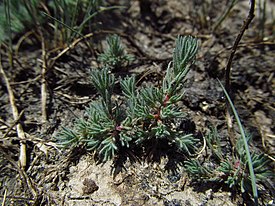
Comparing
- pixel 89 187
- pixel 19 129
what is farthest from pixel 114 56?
pixel 89 187

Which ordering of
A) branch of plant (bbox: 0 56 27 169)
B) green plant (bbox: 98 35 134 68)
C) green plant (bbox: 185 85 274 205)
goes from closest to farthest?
green plant (bbox: 185 85 274 205), branch of plant (bbox: 0 56 27 169), green plant (bbox: 98 35 134 68)

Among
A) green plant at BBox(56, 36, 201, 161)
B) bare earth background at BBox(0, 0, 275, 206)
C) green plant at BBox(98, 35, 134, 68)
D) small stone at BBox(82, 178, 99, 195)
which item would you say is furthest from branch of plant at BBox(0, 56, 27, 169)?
green plant at BBox(98, 35, 134, 68)

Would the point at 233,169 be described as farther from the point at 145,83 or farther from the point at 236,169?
the point at 145,83

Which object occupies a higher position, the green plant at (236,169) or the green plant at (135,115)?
the green plant at (135,115)

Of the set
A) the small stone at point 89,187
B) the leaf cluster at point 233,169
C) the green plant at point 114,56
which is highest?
the green plant at point 114,56

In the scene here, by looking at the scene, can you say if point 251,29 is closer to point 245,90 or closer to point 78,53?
point 245,90

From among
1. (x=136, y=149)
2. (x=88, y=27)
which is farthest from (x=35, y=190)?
(x=88, y=27)

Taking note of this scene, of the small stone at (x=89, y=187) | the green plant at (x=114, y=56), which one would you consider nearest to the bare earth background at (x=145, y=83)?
the small stone at (x=89, y=187)

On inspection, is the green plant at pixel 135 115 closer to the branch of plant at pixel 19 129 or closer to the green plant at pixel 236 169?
the green plant at pixel 236 169

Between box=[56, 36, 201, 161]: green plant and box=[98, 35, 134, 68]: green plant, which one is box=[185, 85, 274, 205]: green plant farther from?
box=[98, 35, 134, 68]: green plant
